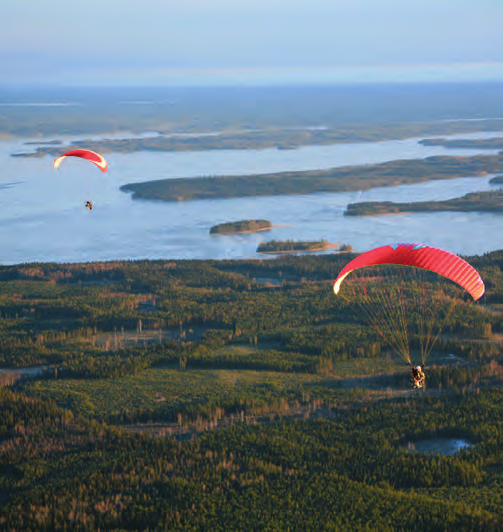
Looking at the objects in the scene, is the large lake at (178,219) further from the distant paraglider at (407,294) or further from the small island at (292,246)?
the distant paraglider at (407,294)

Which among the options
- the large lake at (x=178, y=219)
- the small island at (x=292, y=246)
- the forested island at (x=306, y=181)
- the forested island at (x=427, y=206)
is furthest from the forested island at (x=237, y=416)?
the forested island at (x=306, y=181)

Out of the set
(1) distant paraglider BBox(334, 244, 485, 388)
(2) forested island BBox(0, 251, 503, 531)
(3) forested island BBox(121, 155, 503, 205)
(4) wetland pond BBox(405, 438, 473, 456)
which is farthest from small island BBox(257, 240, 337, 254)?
(4) wetland pond BBox(405, 438, 473, 456)

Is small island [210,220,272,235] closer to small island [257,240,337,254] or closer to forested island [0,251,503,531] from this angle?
small island [257,240,337,254]

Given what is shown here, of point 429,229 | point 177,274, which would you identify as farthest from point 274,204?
point 177,274

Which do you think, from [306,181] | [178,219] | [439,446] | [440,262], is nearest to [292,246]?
[178,219]

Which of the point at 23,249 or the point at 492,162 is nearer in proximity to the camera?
the point at 23,249

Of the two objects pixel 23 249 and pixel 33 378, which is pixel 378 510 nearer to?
pixel 33 378
